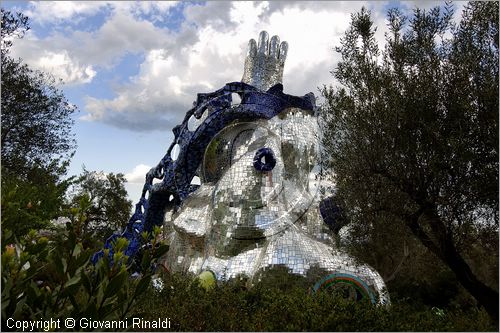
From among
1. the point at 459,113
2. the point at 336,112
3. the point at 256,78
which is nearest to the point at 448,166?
the point at 459,113

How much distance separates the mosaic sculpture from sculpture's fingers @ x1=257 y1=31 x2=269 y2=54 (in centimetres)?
3

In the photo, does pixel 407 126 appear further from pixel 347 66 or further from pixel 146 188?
pixel 146 188

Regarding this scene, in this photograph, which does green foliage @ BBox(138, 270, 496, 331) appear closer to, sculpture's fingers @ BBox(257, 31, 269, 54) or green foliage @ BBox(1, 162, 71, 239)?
green foliage @ BBox(1, 162, 71, 239)

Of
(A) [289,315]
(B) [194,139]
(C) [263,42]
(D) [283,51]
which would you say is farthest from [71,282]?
(D) [283,51]

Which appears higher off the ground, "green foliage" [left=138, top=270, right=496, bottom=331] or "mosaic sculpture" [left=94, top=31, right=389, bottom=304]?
"mosaic sculpture" [left=94, top=31, right=389, bottom=304]

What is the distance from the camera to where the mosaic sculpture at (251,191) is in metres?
10.8

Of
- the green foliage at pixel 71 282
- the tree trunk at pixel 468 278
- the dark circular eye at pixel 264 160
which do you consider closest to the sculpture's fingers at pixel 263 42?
the dark circular eye at pixel 264 160

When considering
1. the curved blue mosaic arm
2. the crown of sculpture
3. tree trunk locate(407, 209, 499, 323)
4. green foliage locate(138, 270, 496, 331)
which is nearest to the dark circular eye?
the curved blue mosaic arm

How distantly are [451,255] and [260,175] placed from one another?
5.13 m

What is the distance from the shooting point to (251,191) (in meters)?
11.7

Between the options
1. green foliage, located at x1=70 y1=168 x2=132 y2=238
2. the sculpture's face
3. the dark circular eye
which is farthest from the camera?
green foliage, located at x1=70 y1=168 x2=132 y2=238

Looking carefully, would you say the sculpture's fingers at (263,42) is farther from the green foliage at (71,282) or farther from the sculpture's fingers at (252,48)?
the green foliage at (71,282)

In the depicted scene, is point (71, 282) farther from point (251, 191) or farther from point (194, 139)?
point (194, 139)

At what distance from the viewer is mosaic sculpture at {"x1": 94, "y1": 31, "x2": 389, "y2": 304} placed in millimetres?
10758
